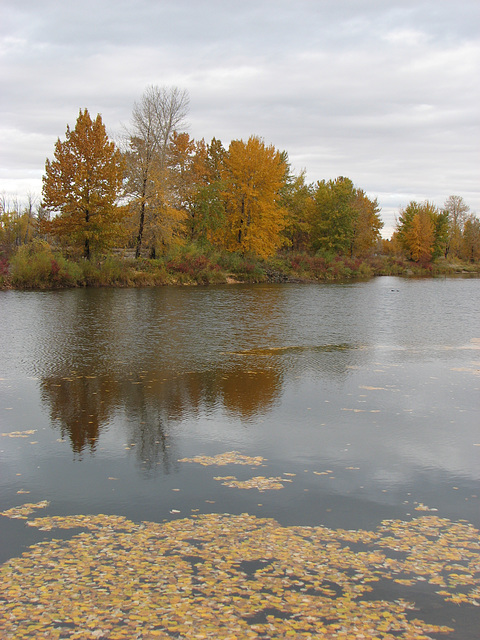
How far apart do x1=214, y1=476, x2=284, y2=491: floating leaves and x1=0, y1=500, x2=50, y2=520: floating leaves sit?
1.91 metres

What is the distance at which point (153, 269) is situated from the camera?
3988 centimetres

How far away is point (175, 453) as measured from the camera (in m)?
7.29

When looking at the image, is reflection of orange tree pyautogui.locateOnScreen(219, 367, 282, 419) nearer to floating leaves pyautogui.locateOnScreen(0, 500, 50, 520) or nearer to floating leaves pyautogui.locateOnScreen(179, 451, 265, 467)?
floating leaves pyautogui.locateOnScreen(179, 451, 265, 467)

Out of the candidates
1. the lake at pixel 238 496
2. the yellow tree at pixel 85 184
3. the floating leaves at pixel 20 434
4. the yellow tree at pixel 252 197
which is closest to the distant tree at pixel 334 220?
the yellow tree at pixel 252 197

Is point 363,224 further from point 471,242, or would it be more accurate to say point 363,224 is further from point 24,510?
point 24,510

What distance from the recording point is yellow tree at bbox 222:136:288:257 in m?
48.2

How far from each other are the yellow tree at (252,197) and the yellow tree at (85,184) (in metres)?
13.8

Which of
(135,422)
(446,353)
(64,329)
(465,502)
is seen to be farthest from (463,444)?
(64,329)

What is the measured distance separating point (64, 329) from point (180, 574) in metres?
14.5

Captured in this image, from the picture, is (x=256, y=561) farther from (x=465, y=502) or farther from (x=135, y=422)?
(x=135, y=422)

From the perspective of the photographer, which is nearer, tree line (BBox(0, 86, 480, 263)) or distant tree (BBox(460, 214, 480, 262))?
tree line (BBox(0, 86, 480, 263))

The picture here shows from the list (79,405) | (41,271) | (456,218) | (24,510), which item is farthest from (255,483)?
(456,218)

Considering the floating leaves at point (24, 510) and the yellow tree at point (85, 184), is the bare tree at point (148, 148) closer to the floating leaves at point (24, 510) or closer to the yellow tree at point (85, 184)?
the yellow tree at point (85, 184)

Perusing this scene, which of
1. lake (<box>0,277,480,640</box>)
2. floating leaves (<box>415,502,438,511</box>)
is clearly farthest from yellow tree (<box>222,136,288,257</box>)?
floating leaves (<box>415,502,438,511</box>)
